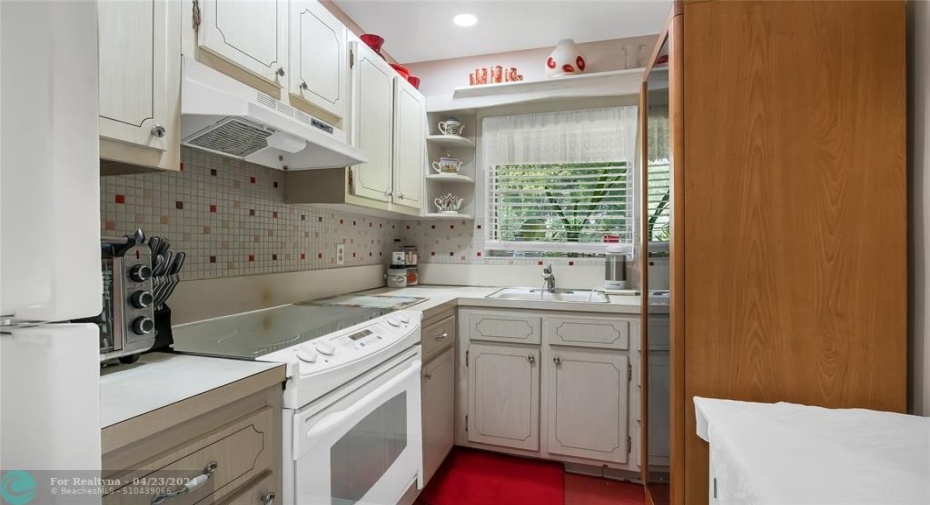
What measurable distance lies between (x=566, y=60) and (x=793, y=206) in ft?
6.05

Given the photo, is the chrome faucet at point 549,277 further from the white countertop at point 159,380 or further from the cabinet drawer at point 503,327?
the white countertop at point 159,380

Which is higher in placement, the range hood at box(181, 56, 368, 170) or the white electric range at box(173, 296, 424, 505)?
the range hood at box(181, 56, 368, 170)

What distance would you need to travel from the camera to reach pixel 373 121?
2104 mm

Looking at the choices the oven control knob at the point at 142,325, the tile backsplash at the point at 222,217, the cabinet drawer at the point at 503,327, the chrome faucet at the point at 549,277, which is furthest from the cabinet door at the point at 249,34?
the chrome faucet at the point at 549,277

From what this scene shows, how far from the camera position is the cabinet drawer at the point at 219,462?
751mm

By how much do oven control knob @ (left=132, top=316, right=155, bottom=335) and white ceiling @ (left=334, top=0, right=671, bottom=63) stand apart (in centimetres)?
201

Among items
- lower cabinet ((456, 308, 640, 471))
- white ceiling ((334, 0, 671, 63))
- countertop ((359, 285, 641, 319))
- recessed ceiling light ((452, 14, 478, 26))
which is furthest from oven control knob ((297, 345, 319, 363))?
recessed ceiling light ((452, 14, 478, 26))

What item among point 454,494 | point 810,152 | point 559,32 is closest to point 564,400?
point 454,494

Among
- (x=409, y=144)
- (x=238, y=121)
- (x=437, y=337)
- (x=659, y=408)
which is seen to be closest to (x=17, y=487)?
(x=238, y=121)

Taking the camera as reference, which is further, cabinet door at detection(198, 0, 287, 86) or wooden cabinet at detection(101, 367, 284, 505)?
cabinet door at detection(198, 0, 287, 86)

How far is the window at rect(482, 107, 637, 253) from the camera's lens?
2666 millimetres

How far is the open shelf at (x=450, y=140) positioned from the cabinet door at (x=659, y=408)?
1786 mm

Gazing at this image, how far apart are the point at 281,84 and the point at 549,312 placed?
160 cm

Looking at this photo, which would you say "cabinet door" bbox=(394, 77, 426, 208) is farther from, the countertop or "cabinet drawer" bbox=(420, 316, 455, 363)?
"cabinet drawer" bbox=(420, 316, 455, 363)
